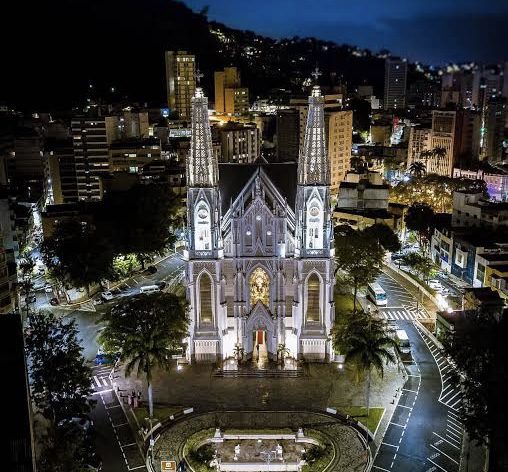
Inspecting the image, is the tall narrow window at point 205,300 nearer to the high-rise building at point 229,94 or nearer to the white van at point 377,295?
the white van at point 377,295

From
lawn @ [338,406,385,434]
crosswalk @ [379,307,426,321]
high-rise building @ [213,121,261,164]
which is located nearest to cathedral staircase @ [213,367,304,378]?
lawn @ [338,406,385,434]

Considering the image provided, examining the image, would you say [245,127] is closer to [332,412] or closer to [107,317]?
[107,317]

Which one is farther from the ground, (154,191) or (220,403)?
(154,191)

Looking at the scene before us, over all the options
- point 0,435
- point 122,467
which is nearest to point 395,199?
point 122,467

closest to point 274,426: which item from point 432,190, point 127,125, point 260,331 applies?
Answer: point 260,331

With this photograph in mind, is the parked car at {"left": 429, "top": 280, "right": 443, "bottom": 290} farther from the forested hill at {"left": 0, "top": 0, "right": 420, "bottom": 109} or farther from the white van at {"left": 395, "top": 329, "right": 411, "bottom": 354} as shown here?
the forested hill at {"left": 0, "top": 0, "right": 420, "bottom": 109}

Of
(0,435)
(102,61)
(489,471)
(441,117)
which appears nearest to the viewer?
(0,435)

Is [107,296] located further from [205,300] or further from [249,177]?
[249,177]
